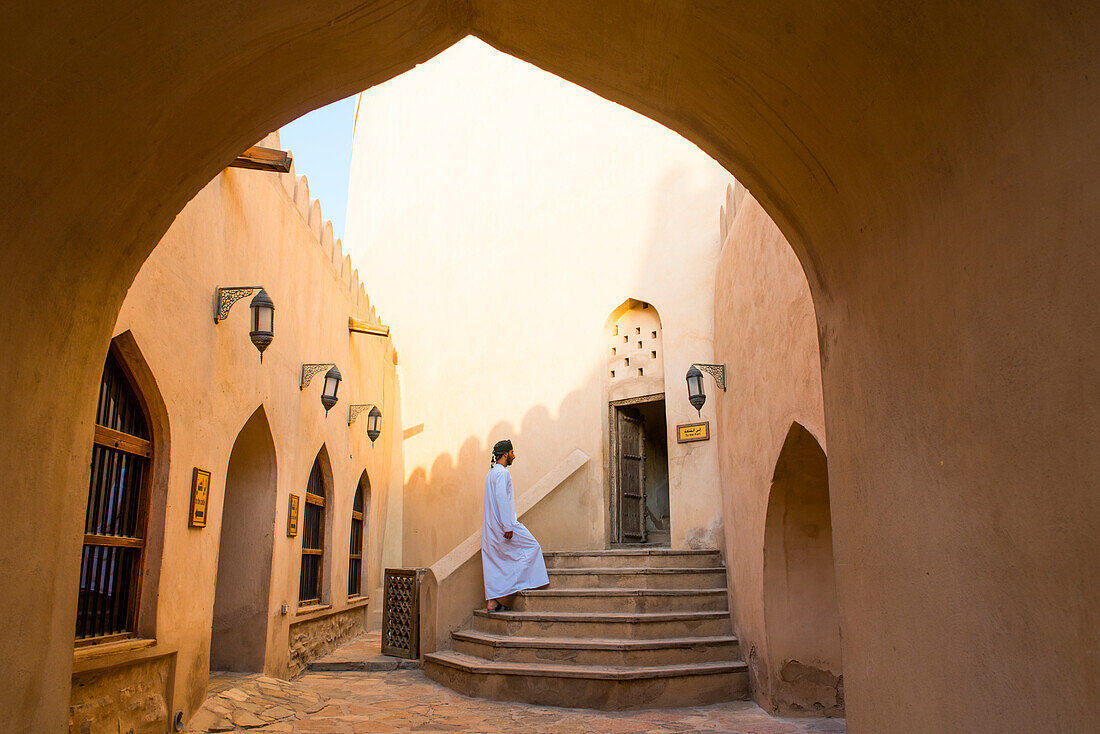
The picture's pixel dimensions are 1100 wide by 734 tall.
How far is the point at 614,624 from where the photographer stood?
720 centimetres

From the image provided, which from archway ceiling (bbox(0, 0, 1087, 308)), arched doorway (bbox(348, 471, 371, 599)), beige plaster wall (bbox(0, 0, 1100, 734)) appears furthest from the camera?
arched doorway (bbox(348, 471, 371, 599))

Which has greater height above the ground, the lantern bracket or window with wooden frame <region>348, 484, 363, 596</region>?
the lantern bracket

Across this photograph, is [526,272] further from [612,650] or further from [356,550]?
[612,650]

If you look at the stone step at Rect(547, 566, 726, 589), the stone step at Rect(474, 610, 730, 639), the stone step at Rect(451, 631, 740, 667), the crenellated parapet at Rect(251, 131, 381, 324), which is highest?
the crenellated parapet at Rect(251, 131, 381, 324)

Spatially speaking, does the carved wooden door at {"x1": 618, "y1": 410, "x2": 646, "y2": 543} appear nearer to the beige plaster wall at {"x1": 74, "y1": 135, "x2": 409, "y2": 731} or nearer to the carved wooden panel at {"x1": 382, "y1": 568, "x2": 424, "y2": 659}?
the carved wooden panel at {"x1": 382, "y1": 568, "x2": 424, "y2": 659}

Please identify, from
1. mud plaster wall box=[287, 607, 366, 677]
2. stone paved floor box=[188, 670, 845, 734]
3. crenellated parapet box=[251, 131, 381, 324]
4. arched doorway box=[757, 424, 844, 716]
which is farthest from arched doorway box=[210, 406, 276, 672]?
arched doorway box=[757, 424, 844, 716]

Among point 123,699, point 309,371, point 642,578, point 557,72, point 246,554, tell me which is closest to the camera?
point 557,72

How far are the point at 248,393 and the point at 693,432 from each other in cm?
505

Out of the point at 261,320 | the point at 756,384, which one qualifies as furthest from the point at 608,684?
the point at 261,320

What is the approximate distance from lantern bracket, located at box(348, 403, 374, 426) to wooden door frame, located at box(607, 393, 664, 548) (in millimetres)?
3287

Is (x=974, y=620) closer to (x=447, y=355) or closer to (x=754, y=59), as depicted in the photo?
(x=754, y=59)

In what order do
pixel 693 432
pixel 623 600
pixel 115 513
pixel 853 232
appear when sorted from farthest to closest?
pixel 693 432 → pixel 623 600 → pixel 115 513 → pixel 853 232

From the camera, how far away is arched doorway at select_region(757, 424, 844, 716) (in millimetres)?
6223

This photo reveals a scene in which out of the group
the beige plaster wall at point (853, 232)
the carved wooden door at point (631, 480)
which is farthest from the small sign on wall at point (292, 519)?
the beige plaster wall at point (853, 232)
